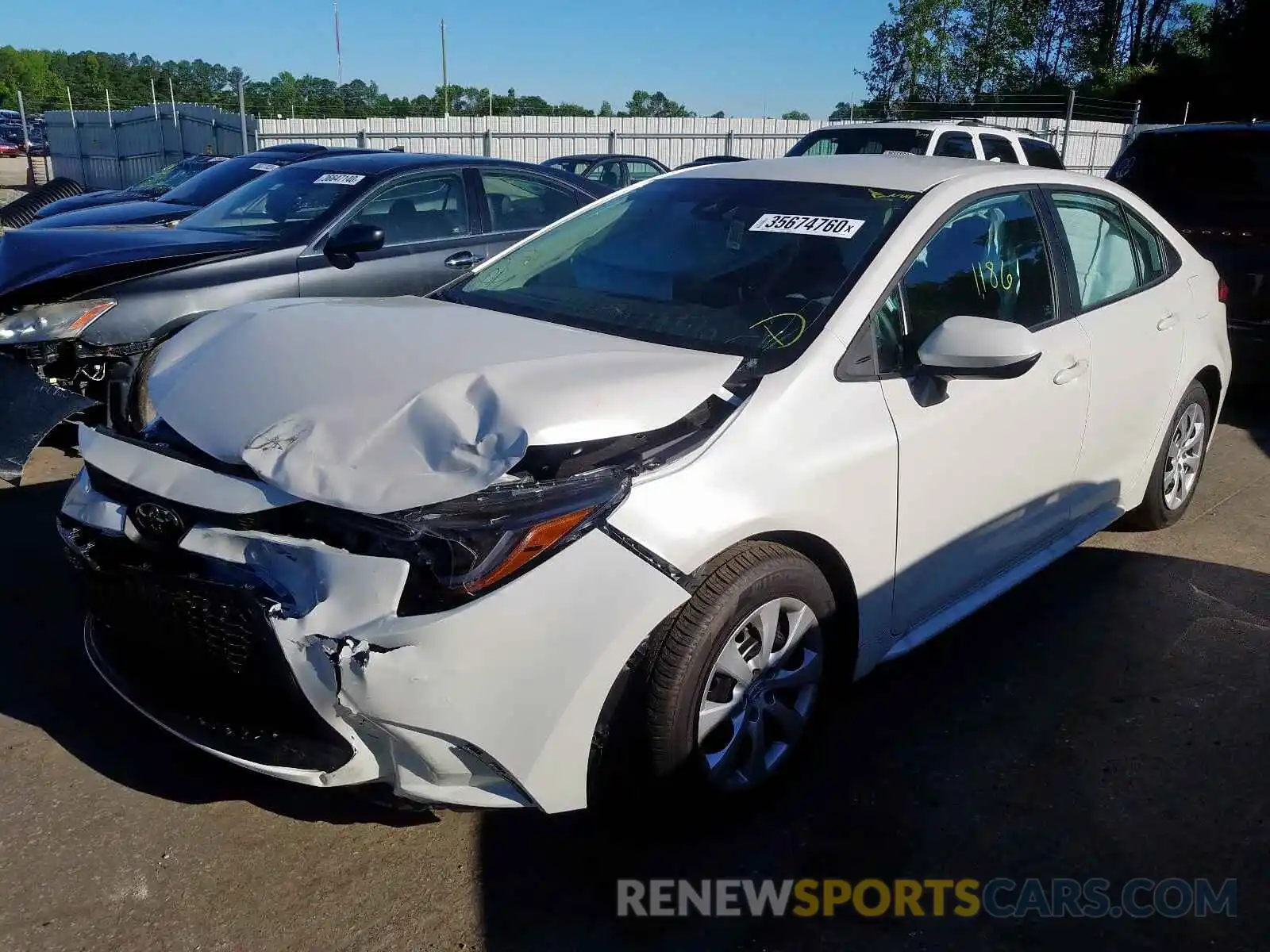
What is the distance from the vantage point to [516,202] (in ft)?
22.8

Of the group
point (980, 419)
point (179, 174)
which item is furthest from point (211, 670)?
point (179, 174)

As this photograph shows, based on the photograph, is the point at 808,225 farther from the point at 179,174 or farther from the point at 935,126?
the point at 179,174

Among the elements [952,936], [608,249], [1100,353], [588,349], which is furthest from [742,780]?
[1100,353]

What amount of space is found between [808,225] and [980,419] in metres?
0.80

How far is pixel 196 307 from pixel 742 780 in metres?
4.03

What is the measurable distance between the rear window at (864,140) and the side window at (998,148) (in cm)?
82

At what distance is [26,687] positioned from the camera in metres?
3.33

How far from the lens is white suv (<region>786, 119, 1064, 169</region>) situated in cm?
1134

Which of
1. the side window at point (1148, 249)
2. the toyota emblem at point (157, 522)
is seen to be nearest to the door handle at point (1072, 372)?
the side window at point (1148, 249)

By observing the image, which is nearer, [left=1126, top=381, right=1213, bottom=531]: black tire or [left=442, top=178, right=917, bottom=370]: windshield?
[left=442, top=178, right=917, bottom=370]: windshield

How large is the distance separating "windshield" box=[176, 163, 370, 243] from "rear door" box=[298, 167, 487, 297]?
16cm

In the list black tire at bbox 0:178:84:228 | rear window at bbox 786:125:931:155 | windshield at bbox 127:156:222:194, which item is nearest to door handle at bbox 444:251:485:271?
rear window at bbox 786:125:931:155

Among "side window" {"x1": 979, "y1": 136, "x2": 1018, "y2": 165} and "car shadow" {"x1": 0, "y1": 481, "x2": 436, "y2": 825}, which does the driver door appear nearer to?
"car shadow" {"x1": 0, "y1": 481, "x2": 436, "y2": 825}

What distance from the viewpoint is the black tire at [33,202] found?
39.3 feet
